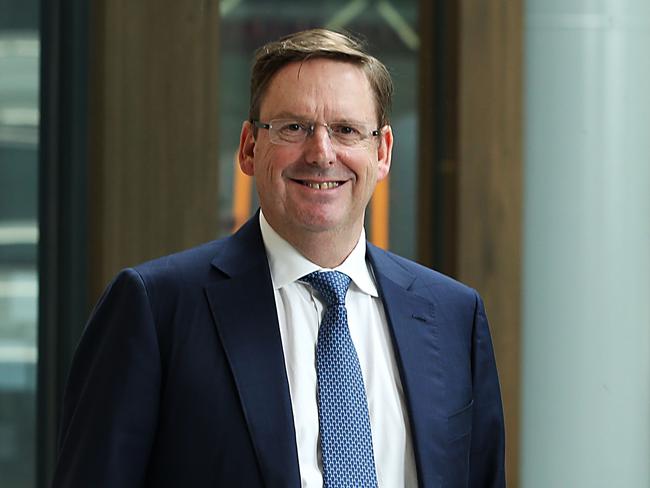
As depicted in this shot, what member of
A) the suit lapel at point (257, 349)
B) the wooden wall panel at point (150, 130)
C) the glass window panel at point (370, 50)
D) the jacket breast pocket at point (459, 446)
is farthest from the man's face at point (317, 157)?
the glass window panel at point (370, 50)

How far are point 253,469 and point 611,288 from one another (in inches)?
102

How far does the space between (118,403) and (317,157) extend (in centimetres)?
59

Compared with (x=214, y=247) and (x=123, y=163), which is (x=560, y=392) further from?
(x=214, y=247)

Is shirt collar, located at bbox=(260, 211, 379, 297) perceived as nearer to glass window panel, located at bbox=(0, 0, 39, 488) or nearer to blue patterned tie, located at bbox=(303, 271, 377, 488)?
blue patterned tie, located at bbox=(303, 271, 377, 488)

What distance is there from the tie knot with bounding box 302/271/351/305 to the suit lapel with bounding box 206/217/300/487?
0.29ft

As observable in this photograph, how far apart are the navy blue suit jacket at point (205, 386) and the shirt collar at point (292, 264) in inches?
1.0

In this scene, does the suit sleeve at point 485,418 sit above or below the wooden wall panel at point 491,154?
below

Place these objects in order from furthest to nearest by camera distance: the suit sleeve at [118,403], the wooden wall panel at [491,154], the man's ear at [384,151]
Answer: the wooden wall panel at [491,154]
the man's ear at [384,151]
the suit sleeve at [118,403]

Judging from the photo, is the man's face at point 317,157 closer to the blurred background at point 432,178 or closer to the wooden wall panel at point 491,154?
the blurred background at point 432,178

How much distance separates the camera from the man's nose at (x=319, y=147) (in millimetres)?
2367

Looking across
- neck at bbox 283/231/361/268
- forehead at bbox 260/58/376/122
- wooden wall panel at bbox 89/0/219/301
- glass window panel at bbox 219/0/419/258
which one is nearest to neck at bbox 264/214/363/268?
neck at bbox 283/231/361/268

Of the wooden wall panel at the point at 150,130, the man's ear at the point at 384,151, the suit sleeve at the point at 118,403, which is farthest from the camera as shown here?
the wooden wall panel at the point at 150,130

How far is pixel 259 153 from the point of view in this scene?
2463 millimetres

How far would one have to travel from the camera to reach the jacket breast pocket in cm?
246
